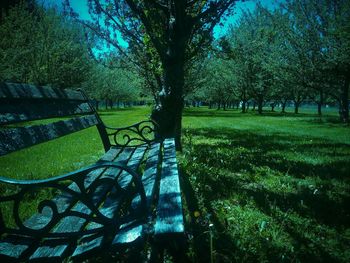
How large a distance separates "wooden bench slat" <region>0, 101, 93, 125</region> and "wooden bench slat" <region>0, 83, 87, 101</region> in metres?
0.10

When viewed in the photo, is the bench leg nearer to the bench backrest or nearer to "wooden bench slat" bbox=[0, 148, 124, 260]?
"wooden bench slat" bbox=[0, 148, 124, 260]

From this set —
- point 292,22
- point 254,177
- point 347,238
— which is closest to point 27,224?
point 347,238

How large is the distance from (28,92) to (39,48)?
81.4ft

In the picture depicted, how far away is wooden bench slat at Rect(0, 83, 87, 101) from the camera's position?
2.35 meters

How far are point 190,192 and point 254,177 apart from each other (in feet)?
5.21

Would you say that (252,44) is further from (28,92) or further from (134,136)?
(28,92)

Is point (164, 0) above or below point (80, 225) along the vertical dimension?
above

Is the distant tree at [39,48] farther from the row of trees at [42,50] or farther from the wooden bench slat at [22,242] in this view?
the wooden bench slat at [22,242]

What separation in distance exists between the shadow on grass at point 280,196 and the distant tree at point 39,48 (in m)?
17.2

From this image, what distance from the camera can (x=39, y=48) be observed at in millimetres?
24016

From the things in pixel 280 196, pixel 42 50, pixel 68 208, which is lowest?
pixel 280 196

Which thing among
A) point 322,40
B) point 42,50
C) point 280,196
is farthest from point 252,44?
point 280,196

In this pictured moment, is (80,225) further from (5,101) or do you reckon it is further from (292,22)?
(292,22)

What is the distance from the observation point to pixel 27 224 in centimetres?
225
